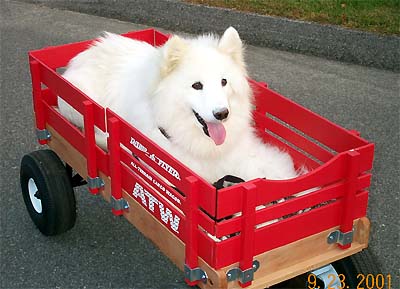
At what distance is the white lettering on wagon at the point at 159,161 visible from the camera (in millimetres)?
2600

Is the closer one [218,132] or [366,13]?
[218,132]

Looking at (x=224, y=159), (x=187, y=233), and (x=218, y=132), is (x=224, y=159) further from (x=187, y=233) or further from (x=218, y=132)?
(x=187, y=233)

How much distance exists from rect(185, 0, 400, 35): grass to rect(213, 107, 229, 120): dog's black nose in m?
4.60

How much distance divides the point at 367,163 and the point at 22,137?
3.22 metres

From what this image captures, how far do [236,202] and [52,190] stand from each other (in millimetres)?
1469

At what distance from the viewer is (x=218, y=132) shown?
123 inches

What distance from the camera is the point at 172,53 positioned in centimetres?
308

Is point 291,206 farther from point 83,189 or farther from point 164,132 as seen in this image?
point 83,189

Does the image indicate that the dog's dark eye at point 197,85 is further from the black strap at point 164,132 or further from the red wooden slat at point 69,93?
the red wooden slat at point 69,93

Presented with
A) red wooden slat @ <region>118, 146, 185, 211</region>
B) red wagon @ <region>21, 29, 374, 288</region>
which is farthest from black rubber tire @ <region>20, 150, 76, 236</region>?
red wooden slat @ <region>118, 146, 185, 211</region>

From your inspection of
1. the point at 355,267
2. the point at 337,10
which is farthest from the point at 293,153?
the point at 337,10

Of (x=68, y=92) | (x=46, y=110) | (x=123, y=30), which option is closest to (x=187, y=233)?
(x=68, y=92)

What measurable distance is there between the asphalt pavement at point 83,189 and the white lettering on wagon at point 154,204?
28 centimetres

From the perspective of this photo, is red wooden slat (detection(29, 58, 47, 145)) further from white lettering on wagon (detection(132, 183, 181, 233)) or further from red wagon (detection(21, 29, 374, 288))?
white lettering on wagon (detection(132, 183, 181, 233))
